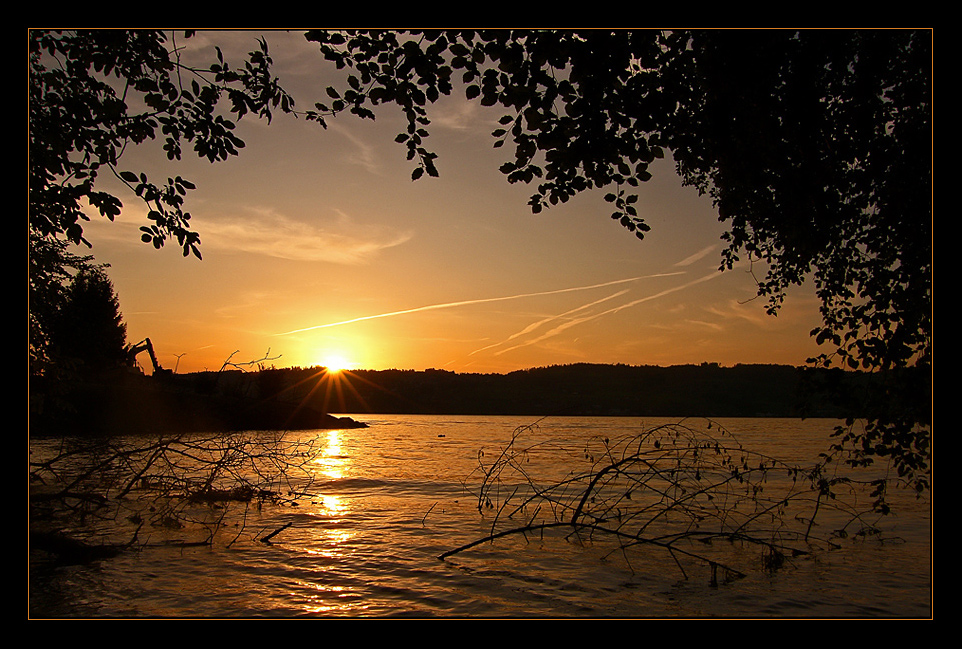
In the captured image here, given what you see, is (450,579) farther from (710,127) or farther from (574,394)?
(574,394)

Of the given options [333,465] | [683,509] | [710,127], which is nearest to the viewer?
[710,127]

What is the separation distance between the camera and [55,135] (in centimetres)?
668

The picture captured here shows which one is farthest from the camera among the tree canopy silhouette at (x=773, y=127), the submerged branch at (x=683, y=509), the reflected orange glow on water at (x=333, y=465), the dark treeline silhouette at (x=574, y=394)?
the dark treeline silhouette at (x=574, y=394)

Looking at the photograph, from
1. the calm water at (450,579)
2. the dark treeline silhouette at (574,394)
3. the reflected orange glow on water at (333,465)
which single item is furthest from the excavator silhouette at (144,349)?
the dark treeline silhouette at (574,394)

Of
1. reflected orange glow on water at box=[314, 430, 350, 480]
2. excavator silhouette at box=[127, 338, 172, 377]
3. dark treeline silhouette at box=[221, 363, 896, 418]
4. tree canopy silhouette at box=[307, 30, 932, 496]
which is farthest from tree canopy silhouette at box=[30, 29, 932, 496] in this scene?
dark treeline silhouette at box=[221, 363, 896, 418]

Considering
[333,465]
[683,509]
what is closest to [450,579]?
[683,509]

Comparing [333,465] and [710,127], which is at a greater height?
[710,127]

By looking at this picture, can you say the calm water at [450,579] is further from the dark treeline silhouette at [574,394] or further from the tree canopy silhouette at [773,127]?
the dark treeline silhouette at [574,394]

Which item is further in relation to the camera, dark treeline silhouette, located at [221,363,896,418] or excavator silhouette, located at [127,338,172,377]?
dark treeline silhouette, located at [221,363,896,418]

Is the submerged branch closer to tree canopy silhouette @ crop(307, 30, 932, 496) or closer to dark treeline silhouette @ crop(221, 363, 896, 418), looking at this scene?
tree canopy silhouette @ crop(307, 30, 932, 496)

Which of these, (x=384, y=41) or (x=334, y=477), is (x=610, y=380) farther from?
(x=384, y=41)
